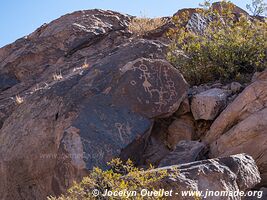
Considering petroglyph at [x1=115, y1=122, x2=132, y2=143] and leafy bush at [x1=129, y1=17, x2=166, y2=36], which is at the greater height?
leafy bush at [x1=129, y1=17, x2=166, y2=36]

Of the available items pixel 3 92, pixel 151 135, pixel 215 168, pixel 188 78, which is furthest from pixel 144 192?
pixel 3 92

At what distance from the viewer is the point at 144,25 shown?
11.6m

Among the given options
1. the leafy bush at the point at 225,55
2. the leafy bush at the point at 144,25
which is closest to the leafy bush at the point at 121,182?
the leafy bush at the point at 225,55

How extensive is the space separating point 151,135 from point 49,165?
1452 mm

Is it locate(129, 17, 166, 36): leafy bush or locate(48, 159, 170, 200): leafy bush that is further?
locate(129, 17, 166, 36): leafy bush

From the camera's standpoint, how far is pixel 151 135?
6547 millimetres

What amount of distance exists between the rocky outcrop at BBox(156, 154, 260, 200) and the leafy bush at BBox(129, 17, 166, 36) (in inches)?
292

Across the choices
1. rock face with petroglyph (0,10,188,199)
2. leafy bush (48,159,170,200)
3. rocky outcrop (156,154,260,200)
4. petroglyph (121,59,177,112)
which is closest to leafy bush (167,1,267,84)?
rock face with petroglyph (0,10,188,199)

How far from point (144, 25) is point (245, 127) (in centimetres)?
644

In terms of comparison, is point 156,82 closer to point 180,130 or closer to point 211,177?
point 180,130

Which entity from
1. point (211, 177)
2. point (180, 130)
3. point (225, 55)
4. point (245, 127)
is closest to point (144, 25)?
point (225, 55)

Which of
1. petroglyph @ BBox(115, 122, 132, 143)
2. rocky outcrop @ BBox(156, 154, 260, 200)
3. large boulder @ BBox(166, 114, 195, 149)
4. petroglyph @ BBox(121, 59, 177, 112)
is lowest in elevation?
rocky outcrop @ BBox(156, 154, 260, 200)

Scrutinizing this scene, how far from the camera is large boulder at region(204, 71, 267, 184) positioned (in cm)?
544

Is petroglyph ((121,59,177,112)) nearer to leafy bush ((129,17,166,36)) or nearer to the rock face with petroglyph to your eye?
the rock face with petroglyph
